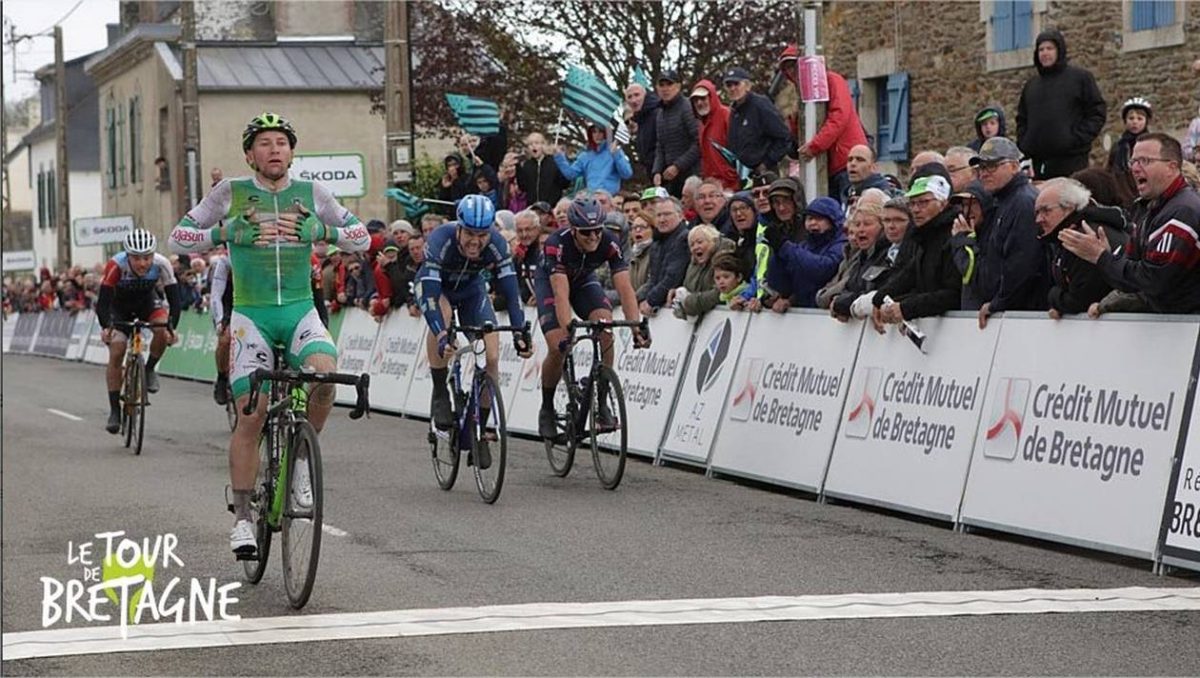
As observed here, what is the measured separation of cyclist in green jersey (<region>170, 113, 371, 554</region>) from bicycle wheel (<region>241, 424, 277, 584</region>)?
4 centimetres

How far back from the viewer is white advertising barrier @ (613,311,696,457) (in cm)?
1666

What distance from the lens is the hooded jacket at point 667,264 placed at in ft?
56.3

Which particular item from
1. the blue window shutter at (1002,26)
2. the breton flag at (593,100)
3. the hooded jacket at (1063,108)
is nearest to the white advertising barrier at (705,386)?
the hooded jacket at (1063,108)

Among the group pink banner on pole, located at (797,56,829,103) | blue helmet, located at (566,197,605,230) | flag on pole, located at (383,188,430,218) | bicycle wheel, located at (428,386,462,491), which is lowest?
bicycle wheel, located at (428,386,462,491)

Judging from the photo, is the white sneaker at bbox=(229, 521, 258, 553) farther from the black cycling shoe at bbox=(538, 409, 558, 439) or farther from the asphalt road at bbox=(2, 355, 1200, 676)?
the black cycling shoe at bbox=(538, 409, 558, 439)

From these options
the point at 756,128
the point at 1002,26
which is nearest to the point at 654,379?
the point at 756,128

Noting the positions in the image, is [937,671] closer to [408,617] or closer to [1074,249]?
[408,617]

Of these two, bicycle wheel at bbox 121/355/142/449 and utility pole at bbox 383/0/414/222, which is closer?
bicycle wheel at bbox 121/355/142/449

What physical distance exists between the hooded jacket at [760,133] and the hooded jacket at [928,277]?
5.19 meters

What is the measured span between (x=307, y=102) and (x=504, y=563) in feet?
168

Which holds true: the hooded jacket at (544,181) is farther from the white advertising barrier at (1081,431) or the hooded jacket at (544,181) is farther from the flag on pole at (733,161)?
→ the white advertising barrier at (1081,431)

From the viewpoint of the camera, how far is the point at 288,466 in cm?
979

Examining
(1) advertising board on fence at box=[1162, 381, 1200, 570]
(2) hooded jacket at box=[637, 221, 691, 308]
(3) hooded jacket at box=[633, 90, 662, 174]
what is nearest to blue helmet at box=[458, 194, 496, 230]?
(2) hooded jacket at box=[637, 221, 691, 308]

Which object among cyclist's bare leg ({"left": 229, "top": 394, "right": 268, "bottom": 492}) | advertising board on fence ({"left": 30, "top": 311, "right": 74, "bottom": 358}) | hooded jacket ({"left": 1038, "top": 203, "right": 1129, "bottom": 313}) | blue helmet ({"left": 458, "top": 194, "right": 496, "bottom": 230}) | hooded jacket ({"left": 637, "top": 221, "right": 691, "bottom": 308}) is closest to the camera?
cyclist's bare leg ({"left": 229, "top": 394, "right": 268, "bottom": 492})
